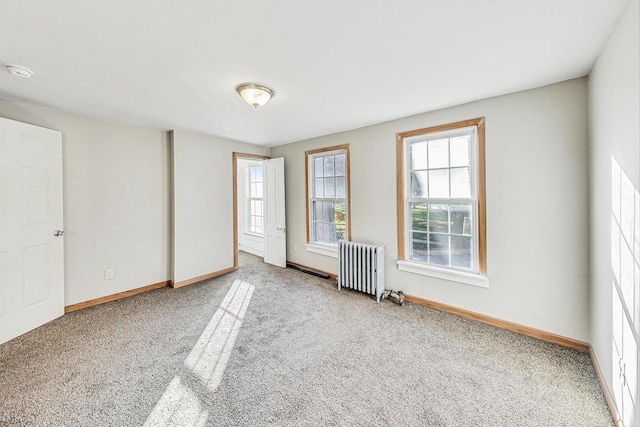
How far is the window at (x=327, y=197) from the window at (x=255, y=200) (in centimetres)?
198

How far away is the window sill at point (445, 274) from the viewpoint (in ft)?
8.95

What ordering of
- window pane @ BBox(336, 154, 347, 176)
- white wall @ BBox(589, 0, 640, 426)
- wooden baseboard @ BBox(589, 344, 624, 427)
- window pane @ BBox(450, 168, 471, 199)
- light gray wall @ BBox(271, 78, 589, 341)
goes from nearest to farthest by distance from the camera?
white wall @ BBox(589, 0, 640, 426), wooden baseboard @ BBox(589, 344, 624, 427), light gray wall @ BBox(271, 78, 589, 341), window pane @ BBox(450, 168, 471, 199), window pane @ BBox(336, 154, 347, 176)

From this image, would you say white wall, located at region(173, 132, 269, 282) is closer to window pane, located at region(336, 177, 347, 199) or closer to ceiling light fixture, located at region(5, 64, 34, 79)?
ceiling light fixture, located at region(5, 64, 34, 79)

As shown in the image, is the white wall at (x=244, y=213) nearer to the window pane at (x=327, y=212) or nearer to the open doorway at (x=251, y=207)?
the open doorway at (x=251, y=207)

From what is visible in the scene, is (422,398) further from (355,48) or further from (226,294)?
(226,294)

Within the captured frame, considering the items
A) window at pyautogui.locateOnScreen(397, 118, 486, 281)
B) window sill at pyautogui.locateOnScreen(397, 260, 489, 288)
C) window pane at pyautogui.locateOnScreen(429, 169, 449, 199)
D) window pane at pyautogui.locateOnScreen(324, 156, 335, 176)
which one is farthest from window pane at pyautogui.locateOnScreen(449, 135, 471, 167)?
window pane at pyautogui.locateOnScreen(324, 156, 335, 176)

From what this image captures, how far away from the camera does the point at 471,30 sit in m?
1.56

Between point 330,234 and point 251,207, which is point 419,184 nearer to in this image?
point 330,234

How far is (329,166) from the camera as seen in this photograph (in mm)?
4242

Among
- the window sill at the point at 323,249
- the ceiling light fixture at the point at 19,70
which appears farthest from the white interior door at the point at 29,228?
the window sill at the point at 323,249

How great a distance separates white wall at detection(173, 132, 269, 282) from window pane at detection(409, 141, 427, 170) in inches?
115

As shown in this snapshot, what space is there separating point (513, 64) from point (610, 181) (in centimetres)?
105

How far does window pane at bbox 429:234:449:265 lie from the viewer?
302 cm

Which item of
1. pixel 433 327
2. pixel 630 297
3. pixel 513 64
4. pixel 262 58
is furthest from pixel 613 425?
pixel 262 58
